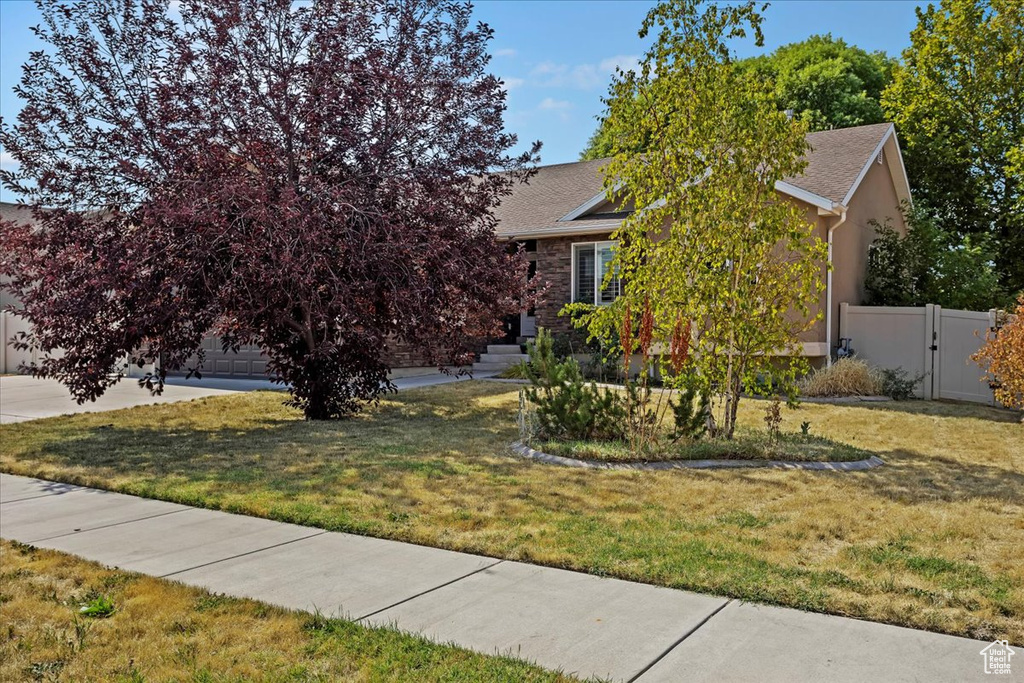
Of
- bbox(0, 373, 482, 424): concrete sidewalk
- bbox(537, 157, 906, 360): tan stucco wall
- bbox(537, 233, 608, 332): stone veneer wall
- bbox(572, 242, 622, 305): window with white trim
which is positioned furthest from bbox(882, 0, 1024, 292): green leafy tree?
bbox(0, 373, 482, 424): concrete sidewalk

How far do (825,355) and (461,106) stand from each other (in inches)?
339

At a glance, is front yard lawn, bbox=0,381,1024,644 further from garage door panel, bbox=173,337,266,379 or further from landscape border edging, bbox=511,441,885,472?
garage door panel, bbox=173,337,266,379

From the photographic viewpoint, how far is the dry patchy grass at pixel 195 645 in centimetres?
361

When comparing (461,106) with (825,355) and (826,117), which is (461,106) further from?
(826,117)

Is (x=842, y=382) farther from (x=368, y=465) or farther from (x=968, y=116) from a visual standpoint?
(x=968, y=116)

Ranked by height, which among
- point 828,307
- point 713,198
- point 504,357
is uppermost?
point 713,198

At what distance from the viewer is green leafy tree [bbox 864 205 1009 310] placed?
55.9ft

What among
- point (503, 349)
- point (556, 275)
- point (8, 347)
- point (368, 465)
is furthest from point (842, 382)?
point (8, 347)

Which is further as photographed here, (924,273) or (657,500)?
(924,273)

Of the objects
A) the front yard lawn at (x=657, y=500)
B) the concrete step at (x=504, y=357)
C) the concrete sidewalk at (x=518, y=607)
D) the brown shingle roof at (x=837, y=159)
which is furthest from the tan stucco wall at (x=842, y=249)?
the concrete sidewalk at (x=518, y=607)

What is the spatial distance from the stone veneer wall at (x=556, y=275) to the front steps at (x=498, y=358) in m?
1.19

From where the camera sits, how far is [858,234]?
59.1ft

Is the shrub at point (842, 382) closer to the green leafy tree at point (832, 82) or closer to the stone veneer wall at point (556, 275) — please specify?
the stone veneer wall at point (556, 275)

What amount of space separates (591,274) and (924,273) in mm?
7183
